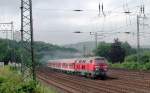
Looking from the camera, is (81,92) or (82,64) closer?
(81,92)

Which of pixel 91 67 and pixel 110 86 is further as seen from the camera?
pixel 91 67

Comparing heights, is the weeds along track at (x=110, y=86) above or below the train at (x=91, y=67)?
below

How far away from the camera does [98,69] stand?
56719mm

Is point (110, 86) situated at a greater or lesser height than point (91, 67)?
lesser

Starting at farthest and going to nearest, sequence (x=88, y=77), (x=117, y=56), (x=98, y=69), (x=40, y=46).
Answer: (x=40, y=46) < (x=117, y=56) < (x=88, y=77) < (x=98, y=69)

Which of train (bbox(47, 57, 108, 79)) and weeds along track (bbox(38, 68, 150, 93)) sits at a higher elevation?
train (bbox(47, 57, 108, 79))

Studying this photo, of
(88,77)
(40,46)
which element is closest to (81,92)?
(88,77)

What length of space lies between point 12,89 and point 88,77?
33.7 m

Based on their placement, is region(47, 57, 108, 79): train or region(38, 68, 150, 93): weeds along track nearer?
region(38, 68, 150, 93): weeds along track

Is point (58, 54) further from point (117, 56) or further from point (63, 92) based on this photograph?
point (63, 92)

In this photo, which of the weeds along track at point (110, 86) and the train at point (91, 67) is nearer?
the weeds along track at point (110, 86)

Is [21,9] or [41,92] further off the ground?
[21,9]

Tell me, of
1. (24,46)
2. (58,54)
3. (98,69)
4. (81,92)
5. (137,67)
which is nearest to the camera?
(81,92)

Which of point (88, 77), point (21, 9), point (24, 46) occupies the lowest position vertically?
point (88, 77)
